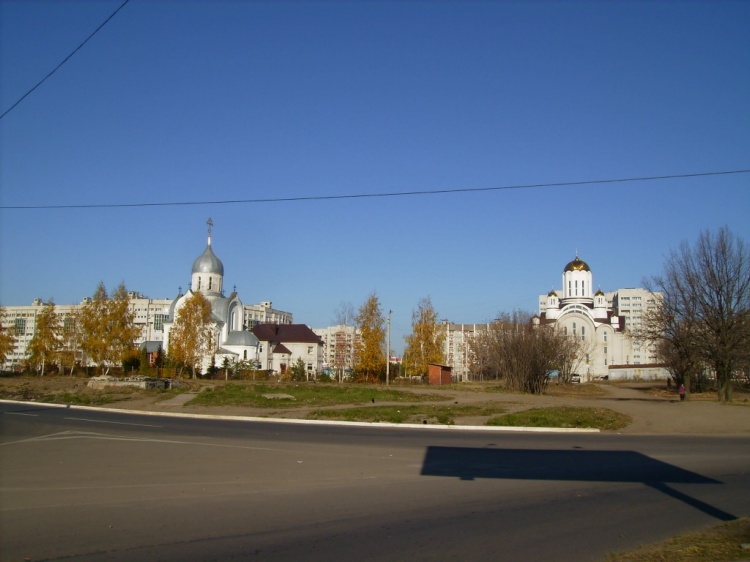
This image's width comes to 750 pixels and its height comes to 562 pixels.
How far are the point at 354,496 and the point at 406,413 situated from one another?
53.4 feet

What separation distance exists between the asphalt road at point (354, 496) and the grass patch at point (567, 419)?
4574mm

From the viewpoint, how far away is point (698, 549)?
7.18 m

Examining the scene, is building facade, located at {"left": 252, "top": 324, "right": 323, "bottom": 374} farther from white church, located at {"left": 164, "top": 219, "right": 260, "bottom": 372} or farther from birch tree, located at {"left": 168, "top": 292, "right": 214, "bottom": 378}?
A: birch tree, located at {"left": 168, "top": 292, "right": 214, "bottom": 378}

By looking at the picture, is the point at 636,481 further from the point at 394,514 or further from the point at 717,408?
the point at 717,408

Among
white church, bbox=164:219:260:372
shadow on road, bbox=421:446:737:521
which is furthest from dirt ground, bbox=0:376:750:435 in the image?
white church, bbox=164:219:260:372

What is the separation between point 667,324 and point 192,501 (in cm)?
3794

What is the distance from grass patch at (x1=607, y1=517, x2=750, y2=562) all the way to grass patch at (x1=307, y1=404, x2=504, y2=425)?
16.3m

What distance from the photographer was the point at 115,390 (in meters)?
41.2

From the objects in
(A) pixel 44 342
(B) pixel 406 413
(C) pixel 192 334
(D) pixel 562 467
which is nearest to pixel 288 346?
(C) pixel 192 334

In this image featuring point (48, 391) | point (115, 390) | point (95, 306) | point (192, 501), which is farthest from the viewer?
point (95, 306)

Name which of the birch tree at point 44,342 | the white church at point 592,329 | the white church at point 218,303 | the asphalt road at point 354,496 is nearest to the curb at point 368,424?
the asphalt road at point 354,496

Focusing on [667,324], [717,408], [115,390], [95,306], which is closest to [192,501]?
[717,408]

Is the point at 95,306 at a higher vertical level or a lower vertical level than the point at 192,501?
higher

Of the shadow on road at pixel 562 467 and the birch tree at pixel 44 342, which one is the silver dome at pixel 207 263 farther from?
the shadow on road at pixel 562 467
